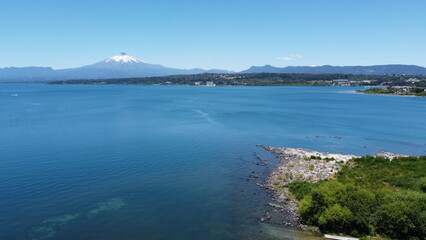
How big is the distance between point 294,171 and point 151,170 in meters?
10.3

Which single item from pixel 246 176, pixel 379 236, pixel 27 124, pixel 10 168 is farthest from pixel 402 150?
pixel 27 124

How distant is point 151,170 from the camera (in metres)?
22.0

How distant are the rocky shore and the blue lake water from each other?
2.88 ft

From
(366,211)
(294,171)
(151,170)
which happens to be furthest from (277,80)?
(366,211)

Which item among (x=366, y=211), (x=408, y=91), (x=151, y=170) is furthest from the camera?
(x=408, y=91)

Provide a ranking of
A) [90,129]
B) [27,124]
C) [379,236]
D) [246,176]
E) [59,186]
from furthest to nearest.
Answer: [27,124], [90,129], [246,176], [59,186], [379,236]

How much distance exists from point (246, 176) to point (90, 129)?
79.6ft

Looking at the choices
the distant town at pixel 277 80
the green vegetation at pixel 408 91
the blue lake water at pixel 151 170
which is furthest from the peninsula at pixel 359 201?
the distant town at pixel 277 80

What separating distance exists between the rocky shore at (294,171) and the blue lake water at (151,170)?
0.88 metres

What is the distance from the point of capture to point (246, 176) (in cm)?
2088

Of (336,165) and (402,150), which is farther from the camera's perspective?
(402,150)

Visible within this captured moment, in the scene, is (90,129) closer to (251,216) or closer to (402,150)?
(251,216)

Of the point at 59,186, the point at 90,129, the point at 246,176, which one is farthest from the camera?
the point at 90,129

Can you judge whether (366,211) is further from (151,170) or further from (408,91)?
(408,91)
